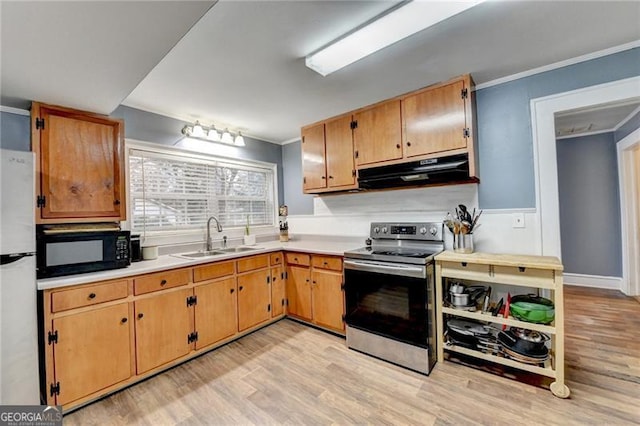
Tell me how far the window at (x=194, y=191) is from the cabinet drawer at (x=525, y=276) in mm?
2997

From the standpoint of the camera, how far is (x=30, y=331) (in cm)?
156

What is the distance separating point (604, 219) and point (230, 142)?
18.4 ft

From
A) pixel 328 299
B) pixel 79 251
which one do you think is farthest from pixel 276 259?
pixel 79 251

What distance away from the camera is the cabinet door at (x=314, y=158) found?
3.13 metres

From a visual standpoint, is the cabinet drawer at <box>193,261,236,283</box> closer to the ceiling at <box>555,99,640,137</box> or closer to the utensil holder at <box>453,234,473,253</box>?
the utensil holder at <box>453,234,473,253</box>

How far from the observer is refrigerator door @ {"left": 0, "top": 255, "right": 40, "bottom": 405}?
1475mm

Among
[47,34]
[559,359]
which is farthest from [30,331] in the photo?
[559,359]

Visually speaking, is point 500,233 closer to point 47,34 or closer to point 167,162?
point 47,34

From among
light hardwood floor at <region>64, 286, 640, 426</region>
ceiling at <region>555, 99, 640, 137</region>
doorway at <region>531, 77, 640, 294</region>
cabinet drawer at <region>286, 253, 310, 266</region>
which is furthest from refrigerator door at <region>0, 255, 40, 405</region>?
ceiling at <region>555, 99, 640, 137</region>

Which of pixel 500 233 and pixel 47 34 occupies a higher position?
pixel 47 34

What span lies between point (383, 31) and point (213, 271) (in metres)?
2.34

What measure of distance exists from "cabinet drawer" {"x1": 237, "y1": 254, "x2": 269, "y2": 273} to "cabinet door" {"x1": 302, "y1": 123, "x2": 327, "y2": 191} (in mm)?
1001

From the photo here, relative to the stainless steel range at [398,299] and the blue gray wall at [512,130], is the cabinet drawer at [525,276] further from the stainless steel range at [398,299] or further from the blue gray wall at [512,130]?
the blue gray wall at [512,130]

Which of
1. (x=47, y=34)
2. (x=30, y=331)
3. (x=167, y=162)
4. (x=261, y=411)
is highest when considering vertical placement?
(x=47, y=34)
